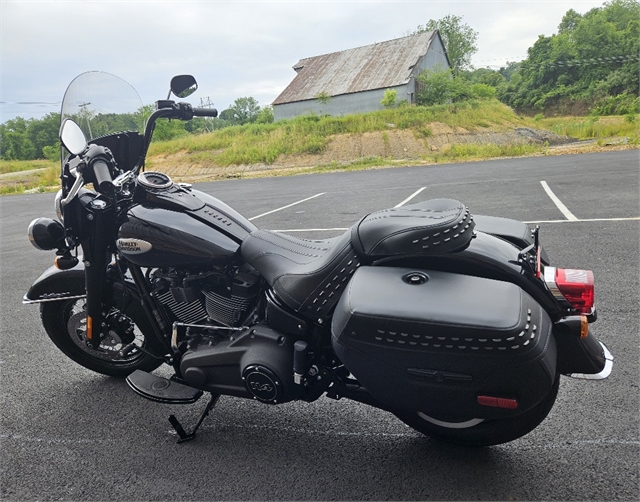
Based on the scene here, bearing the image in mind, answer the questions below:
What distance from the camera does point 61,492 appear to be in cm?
226

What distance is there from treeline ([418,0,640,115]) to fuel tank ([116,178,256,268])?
4342cm

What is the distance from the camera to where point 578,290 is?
1.91m

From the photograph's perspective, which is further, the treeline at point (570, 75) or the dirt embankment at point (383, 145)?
the treeline at point (570, 75)

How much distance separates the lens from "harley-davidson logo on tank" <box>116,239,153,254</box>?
95.7 inches

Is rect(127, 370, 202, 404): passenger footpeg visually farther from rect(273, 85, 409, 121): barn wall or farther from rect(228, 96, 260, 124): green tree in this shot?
rect(228, 96, 260, 124): green tree

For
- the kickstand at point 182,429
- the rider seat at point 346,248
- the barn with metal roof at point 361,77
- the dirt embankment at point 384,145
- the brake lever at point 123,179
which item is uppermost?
the barn with metal roof at point 361,77

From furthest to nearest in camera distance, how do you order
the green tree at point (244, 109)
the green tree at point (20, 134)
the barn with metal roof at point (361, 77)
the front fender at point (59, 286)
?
1. the green tree at point (244, 109)
2. the barn with metal roof at point (361, 77)
3. the green tree at point (20, 134)
4. the front fender at point (59, 286)

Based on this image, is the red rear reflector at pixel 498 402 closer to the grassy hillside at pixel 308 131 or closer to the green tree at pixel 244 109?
the grassy hillside at pixel 308 131

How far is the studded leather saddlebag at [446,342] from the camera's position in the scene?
1645mm

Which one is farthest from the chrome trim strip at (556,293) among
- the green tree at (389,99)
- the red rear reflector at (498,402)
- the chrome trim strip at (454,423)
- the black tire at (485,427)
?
the green tree at (389,99)

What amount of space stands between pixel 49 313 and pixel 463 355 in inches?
106

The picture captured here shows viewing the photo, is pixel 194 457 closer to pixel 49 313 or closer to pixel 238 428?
pixel 238 428

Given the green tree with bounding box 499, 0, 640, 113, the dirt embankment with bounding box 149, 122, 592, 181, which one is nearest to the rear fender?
the dirt embankment with bounding box 149, 122, 592, 181

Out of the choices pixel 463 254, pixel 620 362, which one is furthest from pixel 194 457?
pixel 620 362
